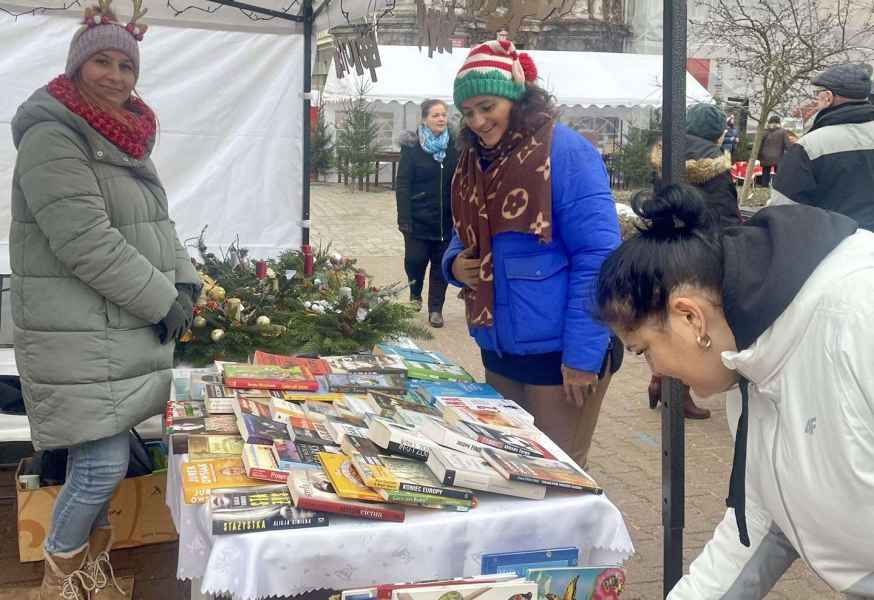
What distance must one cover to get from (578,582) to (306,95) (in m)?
3.94

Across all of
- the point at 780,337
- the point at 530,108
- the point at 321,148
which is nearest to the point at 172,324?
the point at 530,108

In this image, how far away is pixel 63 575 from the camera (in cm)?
286

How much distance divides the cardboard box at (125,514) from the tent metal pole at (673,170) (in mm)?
1936

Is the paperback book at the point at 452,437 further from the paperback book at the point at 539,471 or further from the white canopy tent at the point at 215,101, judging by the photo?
the white canopy tent at the point at 215,101

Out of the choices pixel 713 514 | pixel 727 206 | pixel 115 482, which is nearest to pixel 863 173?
pixel 727 206

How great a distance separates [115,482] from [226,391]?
2.06 ft

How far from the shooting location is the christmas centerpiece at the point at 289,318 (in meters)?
3.47

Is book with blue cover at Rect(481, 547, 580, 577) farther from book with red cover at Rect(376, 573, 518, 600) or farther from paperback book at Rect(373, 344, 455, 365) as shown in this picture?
paperback book at Rect(373, 344, 455, 365)

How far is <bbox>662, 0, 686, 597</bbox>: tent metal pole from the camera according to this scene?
234cm

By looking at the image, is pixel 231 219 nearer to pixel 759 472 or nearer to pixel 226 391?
pixel 226 391

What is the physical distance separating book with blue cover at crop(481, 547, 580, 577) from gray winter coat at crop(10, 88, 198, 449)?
1373 mm

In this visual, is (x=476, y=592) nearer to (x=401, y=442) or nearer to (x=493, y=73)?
(x=401, y=442)

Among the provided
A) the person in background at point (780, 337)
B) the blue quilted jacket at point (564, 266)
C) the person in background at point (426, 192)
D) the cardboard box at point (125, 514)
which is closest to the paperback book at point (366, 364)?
the blue quilted jacket at point (564, 266)

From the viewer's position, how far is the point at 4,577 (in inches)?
132
